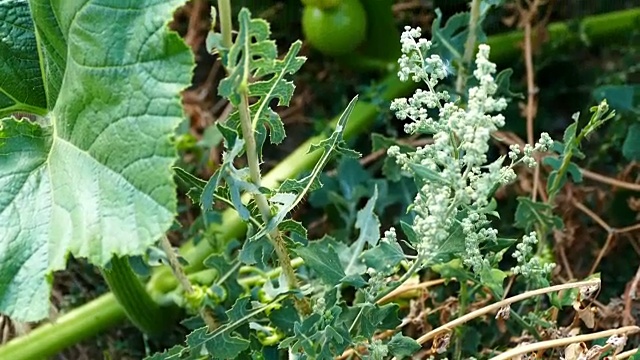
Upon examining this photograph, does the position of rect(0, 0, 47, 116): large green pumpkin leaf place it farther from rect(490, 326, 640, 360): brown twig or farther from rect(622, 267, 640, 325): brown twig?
rect(622, 267, 640, 325): brown twig

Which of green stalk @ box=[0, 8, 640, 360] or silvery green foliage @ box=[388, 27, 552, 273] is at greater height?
silvery green foliage @ box=[388, 27, 552, 273]

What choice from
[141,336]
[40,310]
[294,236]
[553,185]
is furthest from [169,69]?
[141,336]

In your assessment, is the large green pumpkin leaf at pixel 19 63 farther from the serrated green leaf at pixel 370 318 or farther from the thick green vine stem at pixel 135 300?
the serrated green leaf at pixel 370 318

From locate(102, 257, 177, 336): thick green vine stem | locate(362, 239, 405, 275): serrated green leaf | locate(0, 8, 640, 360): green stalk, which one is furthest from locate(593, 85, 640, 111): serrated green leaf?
locate(102, 257, 177, 336): thick green vine stem

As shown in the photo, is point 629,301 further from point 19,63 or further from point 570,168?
point 19,63

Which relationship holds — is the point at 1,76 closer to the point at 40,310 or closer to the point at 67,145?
the point at 67,145

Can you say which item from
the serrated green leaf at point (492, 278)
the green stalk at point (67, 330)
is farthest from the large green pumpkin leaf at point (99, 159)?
the green stalk at point (67, 330)
